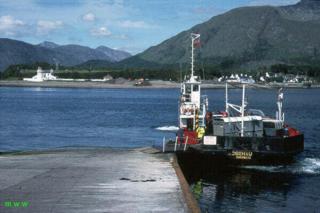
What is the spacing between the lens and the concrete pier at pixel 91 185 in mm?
16453

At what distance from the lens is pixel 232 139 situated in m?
32.9

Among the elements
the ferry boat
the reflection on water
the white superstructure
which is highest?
the white superstructure

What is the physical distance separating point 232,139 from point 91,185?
14.5 metres

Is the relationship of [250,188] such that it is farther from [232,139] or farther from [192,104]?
[192,104]

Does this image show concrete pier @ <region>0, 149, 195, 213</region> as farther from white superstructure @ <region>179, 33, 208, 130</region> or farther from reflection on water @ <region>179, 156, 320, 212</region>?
white superstructure @ <region>179, 33, 208, 130</region>

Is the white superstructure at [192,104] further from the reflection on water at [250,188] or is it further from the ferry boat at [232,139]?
the reflection on water at [250,188]

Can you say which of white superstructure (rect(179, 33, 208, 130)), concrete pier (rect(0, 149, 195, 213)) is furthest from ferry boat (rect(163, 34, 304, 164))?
concrete pier (rect(0, 149, 195, 213))

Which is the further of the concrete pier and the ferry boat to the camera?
the ferry boat

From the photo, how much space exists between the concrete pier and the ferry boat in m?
4.66

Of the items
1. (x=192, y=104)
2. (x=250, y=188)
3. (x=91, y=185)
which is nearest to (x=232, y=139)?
(x=250, y=188)

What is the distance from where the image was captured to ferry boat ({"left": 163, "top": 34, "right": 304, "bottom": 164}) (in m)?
32.2

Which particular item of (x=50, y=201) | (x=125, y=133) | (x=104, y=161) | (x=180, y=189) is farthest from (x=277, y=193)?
(x=125, y=133)

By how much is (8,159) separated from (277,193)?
1229 centimetres

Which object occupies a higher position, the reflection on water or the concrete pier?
the concrete pier
